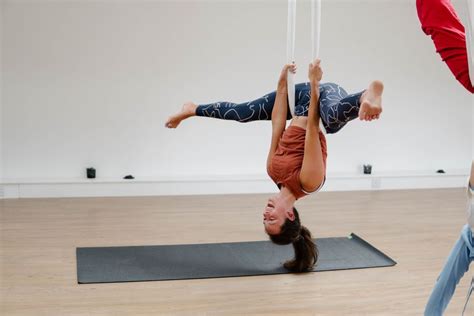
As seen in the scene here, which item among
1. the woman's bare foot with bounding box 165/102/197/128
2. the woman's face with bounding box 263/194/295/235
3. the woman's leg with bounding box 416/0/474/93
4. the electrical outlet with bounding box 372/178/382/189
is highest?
the woman's leg with bounding box 416/0/474/93

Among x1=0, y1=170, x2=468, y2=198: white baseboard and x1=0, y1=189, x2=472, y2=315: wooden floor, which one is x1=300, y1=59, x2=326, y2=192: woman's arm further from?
x1=0, y1=170, x2=468, y2=198: white baseboard

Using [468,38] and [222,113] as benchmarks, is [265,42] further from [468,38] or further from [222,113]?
[468,38]

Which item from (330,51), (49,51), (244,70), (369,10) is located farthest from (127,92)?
(369,10)

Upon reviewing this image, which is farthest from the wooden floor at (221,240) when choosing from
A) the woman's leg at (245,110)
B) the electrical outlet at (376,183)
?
the woman's leg at (245,110)

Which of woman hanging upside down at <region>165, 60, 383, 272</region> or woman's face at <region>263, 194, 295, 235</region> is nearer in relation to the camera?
woman hanging upside down at <region>165, 60, 383, 272</region>

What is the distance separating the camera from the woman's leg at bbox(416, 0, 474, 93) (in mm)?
2305

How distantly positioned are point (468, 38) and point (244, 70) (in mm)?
4845

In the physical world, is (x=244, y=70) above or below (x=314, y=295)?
above

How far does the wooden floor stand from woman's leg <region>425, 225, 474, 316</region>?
1007mm

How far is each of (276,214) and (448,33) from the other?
146 centimetres

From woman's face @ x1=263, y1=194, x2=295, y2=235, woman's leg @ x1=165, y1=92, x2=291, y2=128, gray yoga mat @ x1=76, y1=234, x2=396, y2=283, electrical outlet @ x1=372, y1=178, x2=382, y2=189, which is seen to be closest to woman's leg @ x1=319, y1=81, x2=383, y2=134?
woman's leg @ x1=165, y1=92, x2=291, y2=128

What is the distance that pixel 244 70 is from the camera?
6719 millimetres

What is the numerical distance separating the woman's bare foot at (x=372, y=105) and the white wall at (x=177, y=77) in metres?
4.28

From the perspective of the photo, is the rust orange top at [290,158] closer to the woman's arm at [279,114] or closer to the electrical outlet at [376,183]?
the woman's arm at [279,114]
